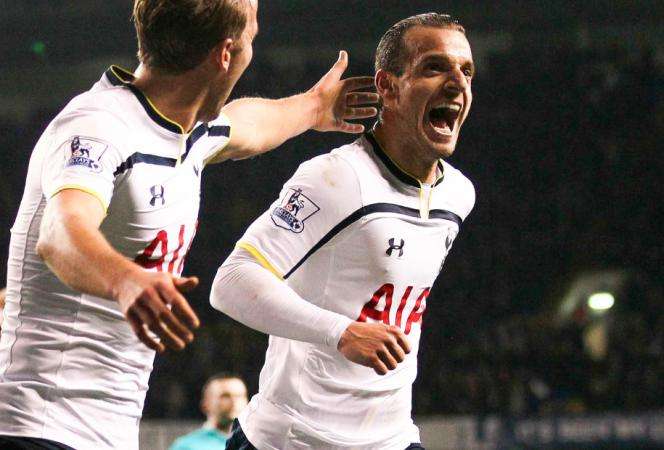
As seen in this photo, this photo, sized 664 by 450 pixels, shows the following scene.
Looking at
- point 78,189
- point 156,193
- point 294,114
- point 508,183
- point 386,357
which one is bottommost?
point 386,357

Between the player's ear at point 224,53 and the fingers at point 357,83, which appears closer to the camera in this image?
the player's ear at point 224,53

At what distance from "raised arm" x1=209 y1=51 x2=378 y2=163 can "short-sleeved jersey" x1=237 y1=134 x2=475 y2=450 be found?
0.13 metres

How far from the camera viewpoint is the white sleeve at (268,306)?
250cm

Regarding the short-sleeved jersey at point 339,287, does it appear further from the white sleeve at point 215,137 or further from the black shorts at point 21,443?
the black shorts at point 21,443

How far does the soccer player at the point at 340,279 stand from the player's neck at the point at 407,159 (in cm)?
1

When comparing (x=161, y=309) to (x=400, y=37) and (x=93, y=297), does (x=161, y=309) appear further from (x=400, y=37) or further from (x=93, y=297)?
(x=400, y=37)

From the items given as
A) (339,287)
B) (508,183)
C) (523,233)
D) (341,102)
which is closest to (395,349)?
(339,287)

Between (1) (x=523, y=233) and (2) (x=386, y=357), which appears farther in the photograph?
(1) (x=523, y=233)

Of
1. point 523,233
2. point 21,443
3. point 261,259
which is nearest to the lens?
point 21,443

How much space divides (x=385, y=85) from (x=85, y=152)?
4.29 feet

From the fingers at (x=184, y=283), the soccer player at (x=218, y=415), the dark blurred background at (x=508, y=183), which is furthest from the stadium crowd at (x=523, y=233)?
the fingers at (x=184, y=283)

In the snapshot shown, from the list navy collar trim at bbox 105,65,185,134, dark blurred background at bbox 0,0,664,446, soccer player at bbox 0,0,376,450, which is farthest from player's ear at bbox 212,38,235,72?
dark blurred background at bbox 0,0,664,446

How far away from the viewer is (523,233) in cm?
1066

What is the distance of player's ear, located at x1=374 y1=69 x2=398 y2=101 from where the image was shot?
311 centimetres
